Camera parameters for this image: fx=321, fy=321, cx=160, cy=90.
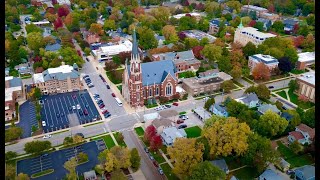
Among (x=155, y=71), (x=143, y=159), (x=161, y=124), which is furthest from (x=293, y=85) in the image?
(x=143, y=159)

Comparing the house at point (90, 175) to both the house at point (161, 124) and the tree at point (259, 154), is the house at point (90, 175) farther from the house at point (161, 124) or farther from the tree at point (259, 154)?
the tree at point (259, 154)

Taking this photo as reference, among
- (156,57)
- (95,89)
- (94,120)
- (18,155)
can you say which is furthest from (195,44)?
(18,155)

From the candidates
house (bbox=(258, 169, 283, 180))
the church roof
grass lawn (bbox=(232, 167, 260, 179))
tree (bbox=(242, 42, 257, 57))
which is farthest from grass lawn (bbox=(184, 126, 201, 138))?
tree (bbox=(242, 42, 257, 57))

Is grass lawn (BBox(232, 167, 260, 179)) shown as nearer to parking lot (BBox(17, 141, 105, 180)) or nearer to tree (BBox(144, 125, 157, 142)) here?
tree (BBox(144, 125, 157, 142))

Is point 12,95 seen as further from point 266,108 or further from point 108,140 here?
point 266,108

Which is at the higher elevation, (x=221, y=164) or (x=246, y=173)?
(x=221, y=164)
